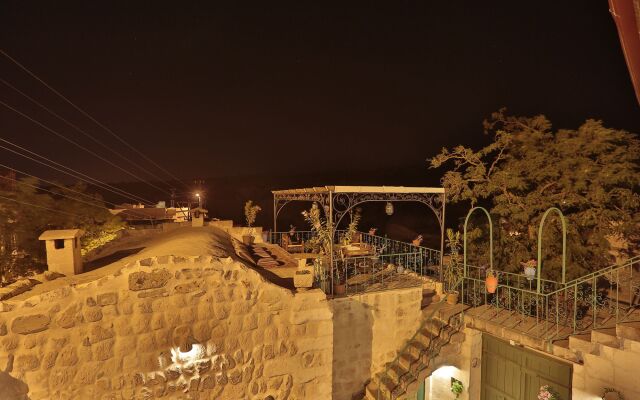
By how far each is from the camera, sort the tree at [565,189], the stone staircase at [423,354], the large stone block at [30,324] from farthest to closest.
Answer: the tree at [565,189]
the stone staircase at [423,354]
the large stone block at [30,324]

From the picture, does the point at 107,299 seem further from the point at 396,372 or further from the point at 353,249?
the point at 353,249

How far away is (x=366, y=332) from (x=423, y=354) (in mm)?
1259

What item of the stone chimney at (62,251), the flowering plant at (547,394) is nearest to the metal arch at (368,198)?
the flowering plant at (547,394)

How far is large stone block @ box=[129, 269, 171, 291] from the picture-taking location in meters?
5.18

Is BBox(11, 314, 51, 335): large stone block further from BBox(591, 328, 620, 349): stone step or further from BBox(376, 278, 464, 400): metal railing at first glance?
BBox(591, 328, 620, 349): stone step

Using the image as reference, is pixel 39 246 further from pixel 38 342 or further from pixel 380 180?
pixel 380 180

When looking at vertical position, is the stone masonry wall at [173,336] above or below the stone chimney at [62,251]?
below

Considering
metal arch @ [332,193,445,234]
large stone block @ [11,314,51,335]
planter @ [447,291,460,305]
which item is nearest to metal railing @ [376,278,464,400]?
planter @ [447,291,460,305]

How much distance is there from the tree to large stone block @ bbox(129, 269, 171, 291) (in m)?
7.07

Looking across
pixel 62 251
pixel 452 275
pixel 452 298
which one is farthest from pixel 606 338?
pixel 62 251

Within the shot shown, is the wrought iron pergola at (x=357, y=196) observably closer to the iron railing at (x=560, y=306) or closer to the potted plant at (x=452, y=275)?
the potted plant at (x=452, y=275)

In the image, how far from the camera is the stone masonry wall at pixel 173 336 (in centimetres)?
479

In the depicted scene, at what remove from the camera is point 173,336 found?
5383 mm

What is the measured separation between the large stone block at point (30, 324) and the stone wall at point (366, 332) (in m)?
4.45
